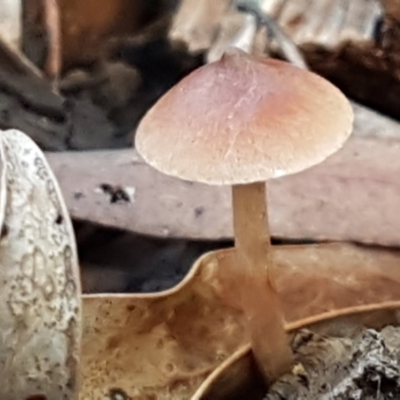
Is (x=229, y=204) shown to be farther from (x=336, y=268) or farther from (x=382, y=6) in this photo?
(x=382, y=6)

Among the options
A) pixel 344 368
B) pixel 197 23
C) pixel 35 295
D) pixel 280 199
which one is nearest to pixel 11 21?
pixel 197 23

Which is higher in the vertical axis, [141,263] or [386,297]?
[386,297]

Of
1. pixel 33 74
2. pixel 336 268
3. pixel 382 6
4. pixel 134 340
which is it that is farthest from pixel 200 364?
pixel 382 6

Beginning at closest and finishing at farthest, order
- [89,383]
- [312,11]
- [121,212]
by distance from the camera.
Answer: [89,383], [121,212], [312,11]

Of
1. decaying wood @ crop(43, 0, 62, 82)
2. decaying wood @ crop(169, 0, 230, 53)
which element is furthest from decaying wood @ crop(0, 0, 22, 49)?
decaying wood @ crop(169, 0, 230, 53)

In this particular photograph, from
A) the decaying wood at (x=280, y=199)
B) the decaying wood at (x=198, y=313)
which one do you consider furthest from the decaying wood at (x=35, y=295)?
the decaying wood at (x=280, y=199)

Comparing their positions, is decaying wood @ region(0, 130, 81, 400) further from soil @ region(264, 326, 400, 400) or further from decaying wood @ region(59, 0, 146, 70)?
decaying wood @ region(59, 0, 146, 70)
